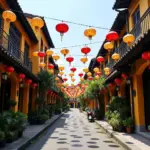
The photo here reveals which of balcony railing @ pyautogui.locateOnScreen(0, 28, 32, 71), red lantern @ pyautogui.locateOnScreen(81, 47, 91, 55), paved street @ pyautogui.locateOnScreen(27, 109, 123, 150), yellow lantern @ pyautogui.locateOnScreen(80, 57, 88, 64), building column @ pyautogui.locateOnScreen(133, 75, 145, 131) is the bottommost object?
paved street @ pyautogui.locateOnScreen(27, 109, 123, 150)

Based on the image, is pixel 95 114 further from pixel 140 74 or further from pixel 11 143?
pixel 11 143

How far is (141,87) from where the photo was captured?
36.3ft

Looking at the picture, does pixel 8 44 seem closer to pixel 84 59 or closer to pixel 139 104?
pixel 84 59

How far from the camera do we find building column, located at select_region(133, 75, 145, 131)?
35.1 ft

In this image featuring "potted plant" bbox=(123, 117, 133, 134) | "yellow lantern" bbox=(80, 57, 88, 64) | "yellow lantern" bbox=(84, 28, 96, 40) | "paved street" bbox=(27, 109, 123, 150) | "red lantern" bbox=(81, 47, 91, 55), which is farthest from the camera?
"yellow lantern" bbox=(80, 57, 88, 64)

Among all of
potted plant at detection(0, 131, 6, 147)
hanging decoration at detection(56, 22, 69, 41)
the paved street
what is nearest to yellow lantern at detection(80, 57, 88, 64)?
hanging decoration at detection(56, 22, 69, 41)

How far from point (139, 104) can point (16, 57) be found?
8093 mm

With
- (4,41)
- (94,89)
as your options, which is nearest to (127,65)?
(4,41)

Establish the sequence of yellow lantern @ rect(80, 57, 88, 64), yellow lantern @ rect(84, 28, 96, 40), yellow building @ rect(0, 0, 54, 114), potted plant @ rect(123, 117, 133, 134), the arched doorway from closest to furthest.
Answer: yellow lantern @ rect(84, 28, 96, 40) < yellow building @ rect(0, 0, 54, 114) < potted plant @ rect(123, 117, 133, 134) < the arched doorway < yellow lantern @ rect(80, 57, 88, 64)

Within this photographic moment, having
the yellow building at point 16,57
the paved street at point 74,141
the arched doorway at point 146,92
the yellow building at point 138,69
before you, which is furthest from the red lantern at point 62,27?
the arched doorway at point 146,92

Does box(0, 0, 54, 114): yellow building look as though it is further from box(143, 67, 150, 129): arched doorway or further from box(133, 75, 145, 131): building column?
box(143, 67, 150, 129): arched doorway

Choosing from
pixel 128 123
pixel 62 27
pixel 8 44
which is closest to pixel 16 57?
pixel 8 44

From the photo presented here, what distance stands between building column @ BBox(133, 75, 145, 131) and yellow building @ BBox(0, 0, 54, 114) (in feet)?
20.1

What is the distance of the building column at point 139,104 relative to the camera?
1070 cm
